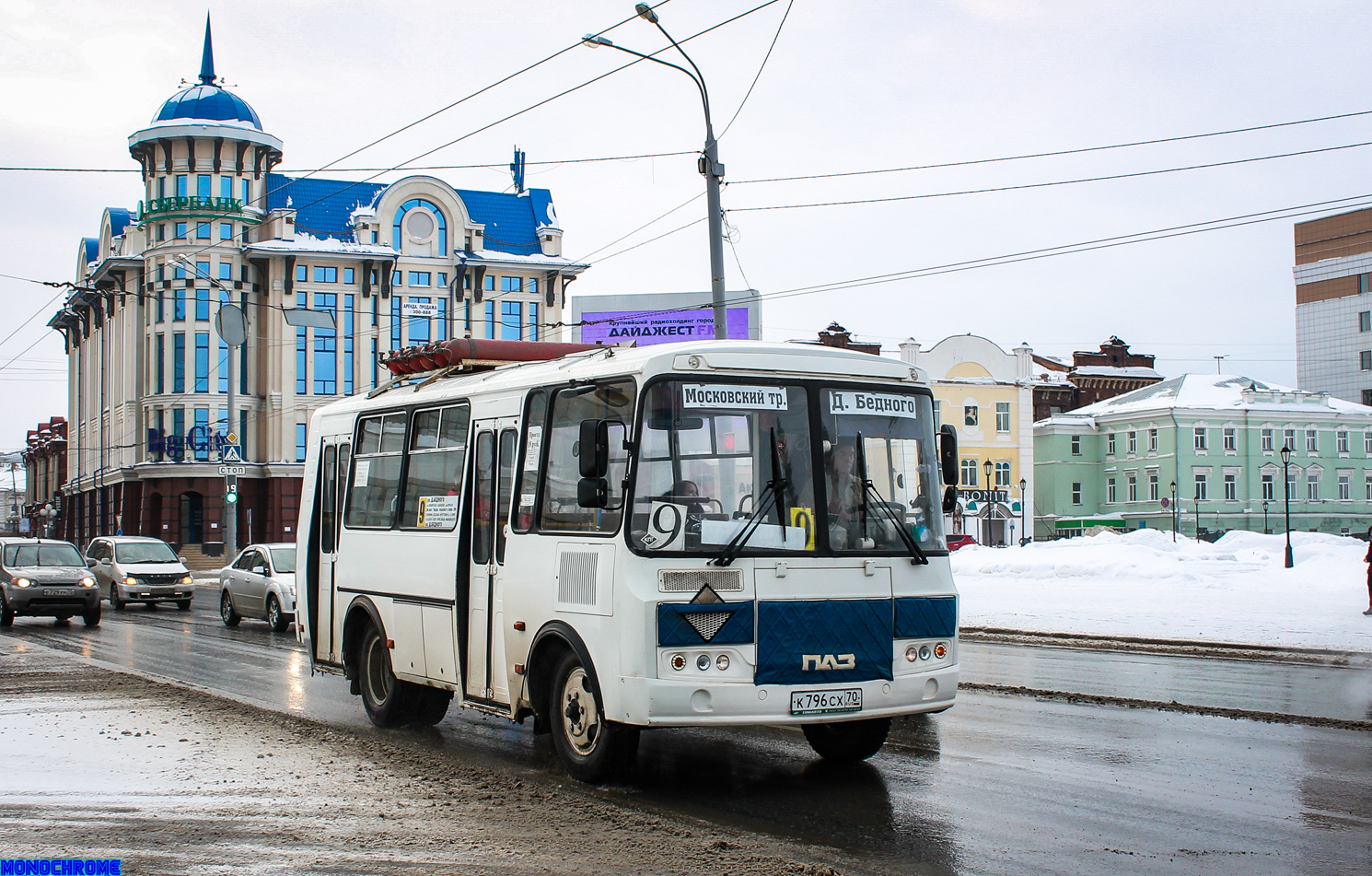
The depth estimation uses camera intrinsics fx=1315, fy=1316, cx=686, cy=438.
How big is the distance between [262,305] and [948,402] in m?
37.4

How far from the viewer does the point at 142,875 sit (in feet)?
20.1

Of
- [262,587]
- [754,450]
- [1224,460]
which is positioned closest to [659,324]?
[262,587]

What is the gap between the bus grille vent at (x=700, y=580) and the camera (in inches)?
305

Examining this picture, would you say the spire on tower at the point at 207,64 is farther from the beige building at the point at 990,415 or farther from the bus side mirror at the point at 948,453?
the bus side mirror at the point at 948,453

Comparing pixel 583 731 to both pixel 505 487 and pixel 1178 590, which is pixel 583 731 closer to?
pixel 505 487

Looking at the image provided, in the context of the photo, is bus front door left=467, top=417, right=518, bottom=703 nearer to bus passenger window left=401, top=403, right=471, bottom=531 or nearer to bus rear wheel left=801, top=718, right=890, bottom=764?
bus passenger window left=401, top=403, right=471, bottom=531

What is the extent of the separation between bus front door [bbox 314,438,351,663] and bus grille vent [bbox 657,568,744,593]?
5221 millimetres

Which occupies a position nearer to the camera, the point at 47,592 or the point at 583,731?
the point at 583,731

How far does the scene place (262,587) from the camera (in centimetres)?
2294

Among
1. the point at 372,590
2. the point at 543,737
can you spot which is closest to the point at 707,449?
the point at 543,737

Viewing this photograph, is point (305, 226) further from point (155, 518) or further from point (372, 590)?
point (372, 590)

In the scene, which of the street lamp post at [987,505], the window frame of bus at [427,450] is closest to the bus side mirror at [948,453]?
the window frame of bus at [427,450]

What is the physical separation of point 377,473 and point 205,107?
58.2 metres

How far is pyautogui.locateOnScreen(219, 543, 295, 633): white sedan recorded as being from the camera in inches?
881
